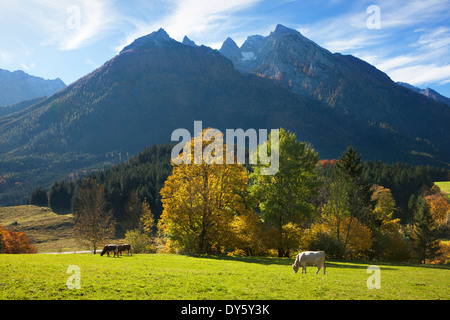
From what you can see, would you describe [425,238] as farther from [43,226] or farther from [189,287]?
[43,226]

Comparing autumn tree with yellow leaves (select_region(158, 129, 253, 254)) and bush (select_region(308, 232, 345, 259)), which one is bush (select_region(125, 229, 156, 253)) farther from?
bush (select_region(308, 232, 345, 259))

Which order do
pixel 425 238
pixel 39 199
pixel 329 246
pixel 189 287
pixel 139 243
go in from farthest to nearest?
1. pixel 39 199
2. pixel 425 238
3. pixel 139 243
4. pixel 329 246
5. pixel 189 287

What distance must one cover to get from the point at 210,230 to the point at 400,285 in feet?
86.2

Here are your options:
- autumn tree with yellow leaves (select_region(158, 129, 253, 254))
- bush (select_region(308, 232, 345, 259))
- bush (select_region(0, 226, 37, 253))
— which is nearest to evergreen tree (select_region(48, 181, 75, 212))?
bush (select_region(0, 226, 37, 253))

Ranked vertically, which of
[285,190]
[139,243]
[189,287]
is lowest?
[139,243]

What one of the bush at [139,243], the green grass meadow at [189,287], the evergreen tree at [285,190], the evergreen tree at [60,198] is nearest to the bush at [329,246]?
the evergreen tree at [285,190]

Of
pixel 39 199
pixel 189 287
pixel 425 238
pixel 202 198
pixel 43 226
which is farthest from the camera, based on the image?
pixel 39 199

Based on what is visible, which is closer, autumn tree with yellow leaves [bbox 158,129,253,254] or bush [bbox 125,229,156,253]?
autumn tree with yellow leaves [bbox 158,129,253,254]

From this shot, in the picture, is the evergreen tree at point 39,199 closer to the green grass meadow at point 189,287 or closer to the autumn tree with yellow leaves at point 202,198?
the autumn tree with yellow leaves at point 202,198

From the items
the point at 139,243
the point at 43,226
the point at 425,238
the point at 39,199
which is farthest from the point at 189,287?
the point at 39,199

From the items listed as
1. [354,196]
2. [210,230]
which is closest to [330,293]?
[210,230]

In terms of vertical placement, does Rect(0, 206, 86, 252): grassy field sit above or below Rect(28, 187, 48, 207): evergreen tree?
below
